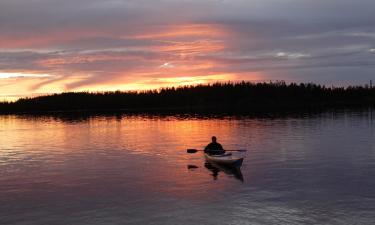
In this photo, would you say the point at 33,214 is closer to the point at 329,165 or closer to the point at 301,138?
the point at 329,165

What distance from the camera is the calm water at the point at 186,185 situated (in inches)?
826

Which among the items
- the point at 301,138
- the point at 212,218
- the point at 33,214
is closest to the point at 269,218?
the point at 212,218

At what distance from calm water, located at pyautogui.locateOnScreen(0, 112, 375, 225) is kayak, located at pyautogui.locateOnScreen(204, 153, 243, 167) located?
2.60ft

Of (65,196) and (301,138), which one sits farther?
(301,138)

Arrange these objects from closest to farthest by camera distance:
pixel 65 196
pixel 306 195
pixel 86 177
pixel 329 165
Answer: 1. pixel 306 195
2. pixel 65 196
3. pixel 86 177
4. pixel 329 165

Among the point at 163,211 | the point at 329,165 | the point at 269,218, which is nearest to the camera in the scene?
the point at 269,218

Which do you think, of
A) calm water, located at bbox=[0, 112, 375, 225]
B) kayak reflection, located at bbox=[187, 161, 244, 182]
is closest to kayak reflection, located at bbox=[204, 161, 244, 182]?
kayak reflection, located at bbox=[187, 161, 244, 182]

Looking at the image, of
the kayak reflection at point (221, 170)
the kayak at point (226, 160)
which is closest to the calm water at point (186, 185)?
the kayak reflection at point (221, 170)

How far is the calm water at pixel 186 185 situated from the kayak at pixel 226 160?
793 mm

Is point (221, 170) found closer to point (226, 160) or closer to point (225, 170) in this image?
point (225, 170)

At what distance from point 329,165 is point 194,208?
15.8 metres

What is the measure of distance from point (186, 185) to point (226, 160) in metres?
5.84

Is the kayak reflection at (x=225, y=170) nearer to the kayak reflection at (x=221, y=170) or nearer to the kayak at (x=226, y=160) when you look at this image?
the kayak reflection at (x=221, y=170)

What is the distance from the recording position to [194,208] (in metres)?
22.0
